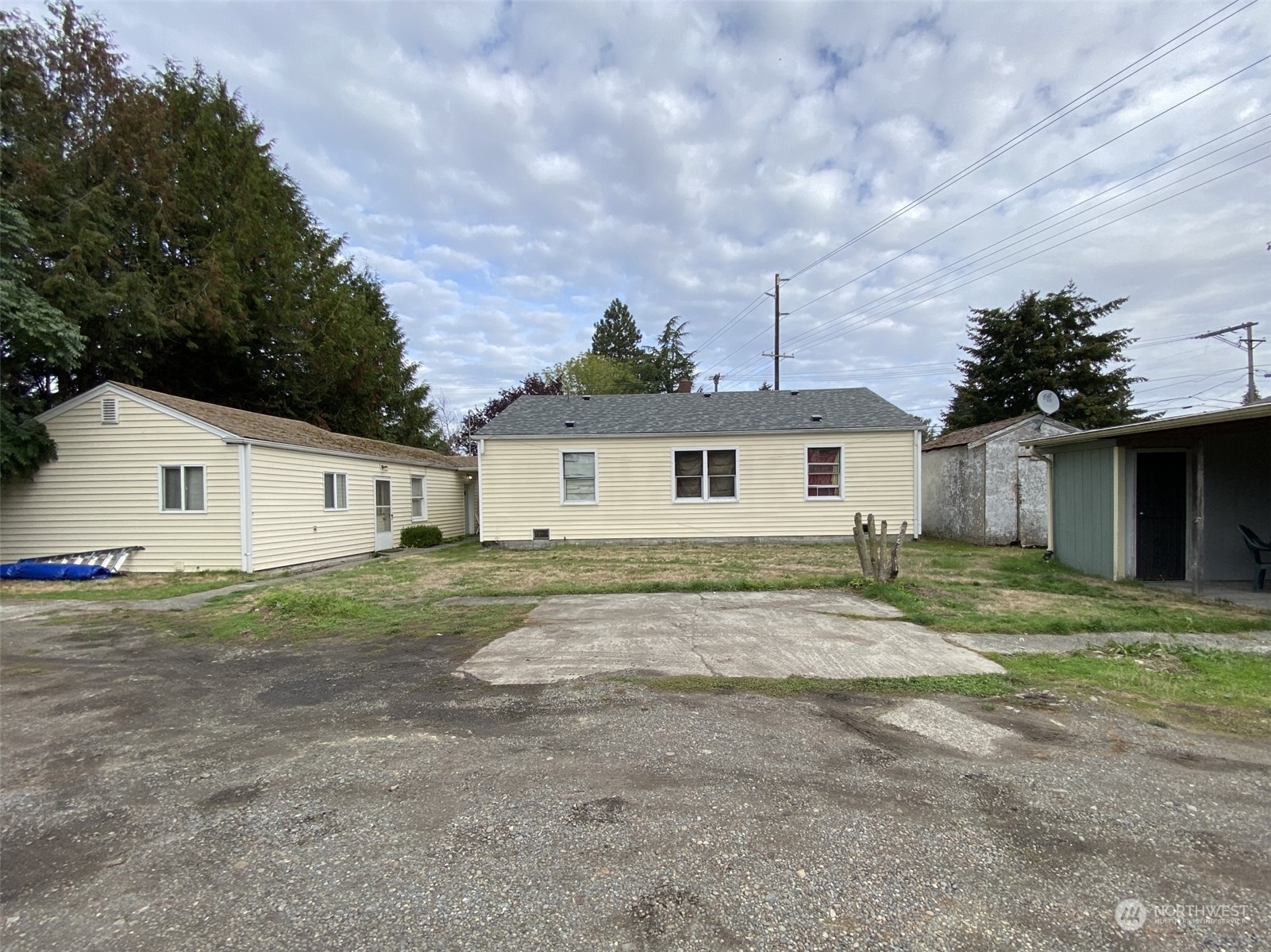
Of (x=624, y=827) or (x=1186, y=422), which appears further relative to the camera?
(x=1186, y=422)

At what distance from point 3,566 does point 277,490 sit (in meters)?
5.13

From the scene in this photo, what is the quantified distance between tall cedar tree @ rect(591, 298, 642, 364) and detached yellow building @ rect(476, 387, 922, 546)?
34110mm

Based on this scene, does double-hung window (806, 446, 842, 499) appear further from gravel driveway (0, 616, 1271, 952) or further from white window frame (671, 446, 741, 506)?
gravel driveway (0, 616, 1271, 952)

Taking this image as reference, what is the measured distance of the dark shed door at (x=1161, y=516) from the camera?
10133 millimetres

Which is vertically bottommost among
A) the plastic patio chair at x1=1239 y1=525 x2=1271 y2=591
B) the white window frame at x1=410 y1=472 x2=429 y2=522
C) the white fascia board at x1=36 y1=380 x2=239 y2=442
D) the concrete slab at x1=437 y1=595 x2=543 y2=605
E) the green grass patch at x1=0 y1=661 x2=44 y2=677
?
the concrete slab at x1=437 y1=595 x2=543 y2=605

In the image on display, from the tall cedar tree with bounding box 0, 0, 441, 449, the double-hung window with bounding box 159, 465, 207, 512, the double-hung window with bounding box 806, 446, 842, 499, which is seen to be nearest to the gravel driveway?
the double-hung window with bounding box 159, 465, 207, 512

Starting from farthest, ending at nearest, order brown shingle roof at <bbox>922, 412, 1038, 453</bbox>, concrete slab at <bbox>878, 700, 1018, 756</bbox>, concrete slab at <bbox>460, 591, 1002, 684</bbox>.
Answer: brown shingle roof at <bbox>922, 412, 1038, 453</bbox>, concrete slab at <bbox>460, 591, 1002, 684</bbox>, concrete slab at <bbox>878, 700, 1018, 756</bbox>

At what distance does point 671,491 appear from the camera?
54.7ft

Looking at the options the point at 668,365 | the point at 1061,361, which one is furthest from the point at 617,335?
the point at 1061,361

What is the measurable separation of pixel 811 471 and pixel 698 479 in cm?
302

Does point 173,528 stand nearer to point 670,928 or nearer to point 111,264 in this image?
point 111,264

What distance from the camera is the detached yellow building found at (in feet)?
54.0

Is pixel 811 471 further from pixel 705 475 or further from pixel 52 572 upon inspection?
pixel 52 572

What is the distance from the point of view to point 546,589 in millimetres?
9820
